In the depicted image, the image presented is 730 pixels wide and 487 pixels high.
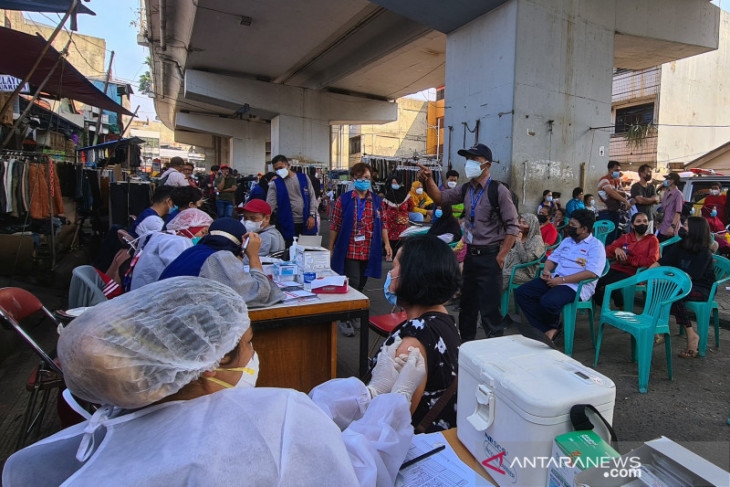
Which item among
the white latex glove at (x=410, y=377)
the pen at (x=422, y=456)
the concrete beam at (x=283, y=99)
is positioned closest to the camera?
the pen at (x=422, y=456)

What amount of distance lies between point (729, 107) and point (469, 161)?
78.3 feet

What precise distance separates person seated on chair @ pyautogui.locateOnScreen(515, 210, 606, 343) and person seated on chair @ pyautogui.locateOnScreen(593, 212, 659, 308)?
0.82 metres

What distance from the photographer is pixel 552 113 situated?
777 centimetres

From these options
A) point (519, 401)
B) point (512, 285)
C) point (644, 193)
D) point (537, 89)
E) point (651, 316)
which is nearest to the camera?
point (519, 401)

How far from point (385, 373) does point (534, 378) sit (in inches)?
27.8

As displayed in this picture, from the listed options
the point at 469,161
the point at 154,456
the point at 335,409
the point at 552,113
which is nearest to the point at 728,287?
the point at 552,113

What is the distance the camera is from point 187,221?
336 cm

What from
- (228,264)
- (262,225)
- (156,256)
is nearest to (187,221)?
(156,256)

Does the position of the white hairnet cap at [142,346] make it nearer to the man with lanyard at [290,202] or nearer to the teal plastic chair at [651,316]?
the teal plastic chair at [651,316]

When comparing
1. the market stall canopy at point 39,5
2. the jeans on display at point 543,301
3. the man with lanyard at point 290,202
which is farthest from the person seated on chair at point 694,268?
the market stall canopy at point 39,5

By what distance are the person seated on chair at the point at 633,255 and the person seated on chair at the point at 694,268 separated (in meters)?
0.35

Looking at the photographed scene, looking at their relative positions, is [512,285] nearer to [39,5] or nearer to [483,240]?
[483,240]

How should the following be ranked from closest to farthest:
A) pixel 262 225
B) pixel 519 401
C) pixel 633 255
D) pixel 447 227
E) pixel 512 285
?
pixel 519 401
pixel 262 225
pixel 633 255
pixel 512 285
pixel 447 227

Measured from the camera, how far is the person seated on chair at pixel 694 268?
3.87 m
